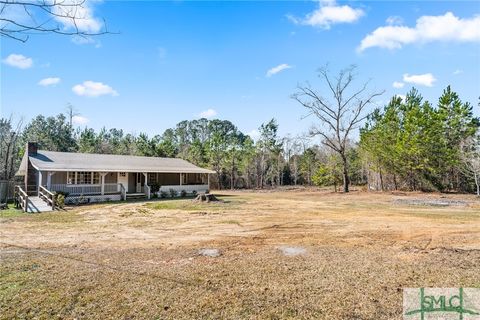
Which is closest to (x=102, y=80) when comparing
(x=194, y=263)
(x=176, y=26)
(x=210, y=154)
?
(x=176, y=26)

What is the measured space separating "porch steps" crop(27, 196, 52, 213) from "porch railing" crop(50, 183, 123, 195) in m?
1.73

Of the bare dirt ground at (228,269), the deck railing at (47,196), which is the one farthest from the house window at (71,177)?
the bare dirt ground at (228,269)

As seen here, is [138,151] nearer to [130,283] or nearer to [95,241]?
[95,241]

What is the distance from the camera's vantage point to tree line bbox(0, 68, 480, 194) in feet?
86.6

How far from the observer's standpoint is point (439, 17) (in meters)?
9.29

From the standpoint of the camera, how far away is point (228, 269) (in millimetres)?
5613

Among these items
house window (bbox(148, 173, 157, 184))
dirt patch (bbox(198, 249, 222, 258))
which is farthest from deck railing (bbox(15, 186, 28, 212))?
dirt patch (bbox(198, 249, 222, 258))

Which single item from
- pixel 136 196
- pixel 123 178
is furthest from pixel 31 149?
pixel 136 196

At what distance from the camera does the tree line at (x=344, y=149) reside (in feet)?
86.6

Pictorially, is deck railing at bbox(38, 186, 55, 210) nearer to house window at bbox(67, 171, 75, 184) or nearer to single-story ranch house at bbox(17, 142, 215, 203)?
single-story ranch house at bbox(17, 142, 215, 203)

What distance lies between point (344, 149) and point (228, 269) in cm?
2813

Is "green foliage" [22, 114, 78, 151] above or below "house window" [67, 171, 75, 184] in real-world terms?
above

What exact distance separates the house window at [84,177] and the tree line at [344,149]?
1181 cm

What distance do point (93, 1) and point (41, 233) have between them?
8.74 m
